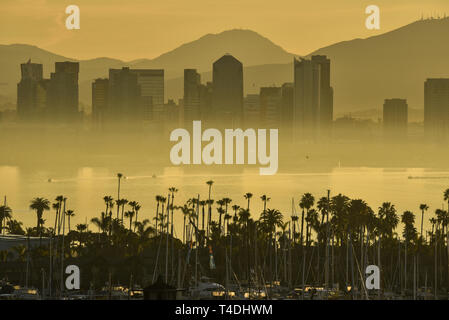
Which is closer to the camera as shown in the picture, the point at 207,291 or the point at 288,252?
the point at 207,291

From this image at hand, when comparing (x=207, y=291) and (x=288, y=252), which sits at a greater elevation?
(x=288, y=252)

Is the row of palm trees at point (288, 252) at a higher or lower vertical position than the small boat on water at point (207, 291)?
higher

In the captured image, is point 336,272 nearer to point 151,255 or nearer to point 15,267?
point 151,255

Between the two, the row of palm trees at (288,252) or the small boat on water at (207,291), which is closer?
the small boat on water at (207,291)

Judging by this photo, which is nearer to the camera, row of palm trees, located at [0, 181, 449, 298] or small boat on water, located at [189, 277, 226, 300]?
small boat on water, located at [189, 277, 226, 300]

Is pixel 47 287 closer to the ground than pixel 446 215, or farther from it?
closer to the ground

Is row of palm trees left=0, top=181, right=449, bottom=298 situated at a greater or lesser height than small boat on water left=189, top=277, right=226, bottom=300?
greater
